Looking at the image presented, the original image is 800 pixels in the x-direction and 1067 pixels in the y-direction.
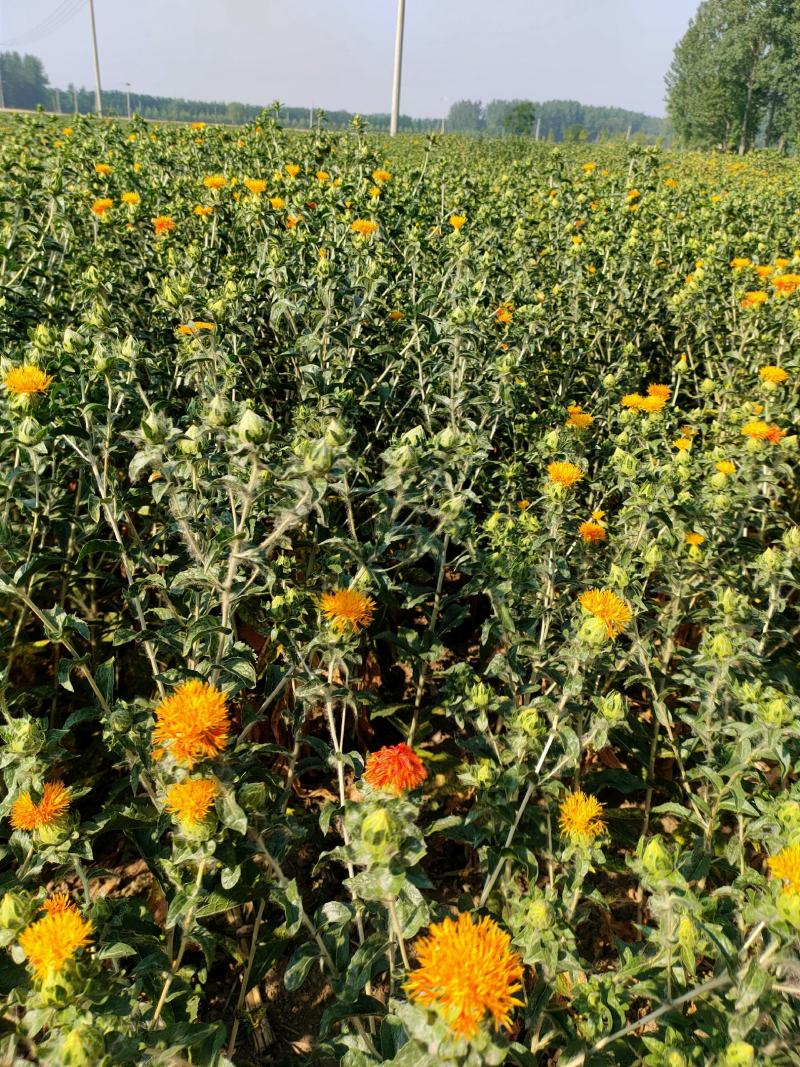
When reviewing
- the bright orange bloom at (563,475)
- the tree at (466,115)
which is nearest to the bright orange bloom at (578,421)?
the bright orange bloom at (563,475)

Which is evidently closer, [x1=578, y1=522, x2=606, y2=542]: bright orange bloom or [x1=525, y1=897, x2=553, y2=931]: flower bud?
[x1=525, y1=897, x2=553, y2=931]: flower bud

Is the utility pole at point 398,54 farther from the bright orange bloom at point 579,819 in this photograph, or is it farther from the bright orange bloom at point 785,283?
the bright orange bloom at point 579,819

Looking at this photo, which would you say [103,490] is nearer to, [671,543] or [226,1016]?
[226,1016]

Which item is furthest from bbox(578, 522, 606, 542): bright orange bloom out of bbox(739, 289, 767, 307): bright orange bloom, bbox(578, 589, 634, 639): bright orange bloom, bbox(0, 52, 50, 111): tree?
bbox(0, 52, 50, 111): tree

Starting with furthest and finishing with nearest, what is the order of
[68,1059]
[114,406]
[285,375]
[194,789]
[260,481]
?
[285,375]
[114,406]
[260,481]
[194,789]
[68,1059]

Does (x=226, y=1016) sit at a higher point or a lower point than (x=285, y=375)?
lower

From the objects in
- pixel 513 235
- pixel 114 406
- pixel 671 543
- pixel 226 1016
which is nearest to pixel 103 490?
pixel 114 406

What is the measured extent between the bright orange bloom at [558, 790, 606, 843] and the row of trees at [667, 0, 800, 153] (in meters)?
56.7

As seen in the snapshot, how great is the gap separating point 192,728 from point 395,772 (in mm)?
Result: 382

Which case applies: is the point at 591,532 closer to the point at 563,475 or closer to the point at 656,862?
the point at 563,475

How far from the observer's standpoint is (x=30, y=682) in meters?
2.61

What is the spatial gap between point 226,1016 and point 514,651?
1.30m

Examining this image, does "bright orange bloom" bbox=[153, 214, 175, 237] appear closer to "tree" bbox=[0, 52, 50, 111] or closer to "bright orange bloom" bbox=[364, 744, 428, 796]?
"bright orange bloom" bbox=[364, 744, 428, 796]

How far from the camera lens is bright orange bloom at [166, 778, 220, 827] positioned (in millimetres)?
1242
